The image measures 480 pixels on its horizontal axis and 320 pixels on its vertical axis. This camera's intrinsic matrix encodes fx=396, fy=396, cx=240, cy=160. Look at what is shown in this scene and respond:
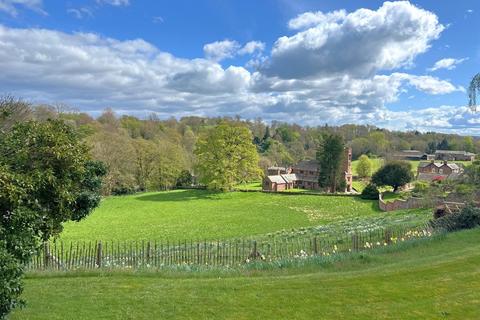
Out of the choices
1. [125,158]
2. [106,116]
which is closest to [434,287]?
[125,158]

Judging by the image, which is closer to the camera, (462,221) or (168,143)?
(462,221)

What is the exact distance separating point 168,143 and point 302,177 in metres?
28.1

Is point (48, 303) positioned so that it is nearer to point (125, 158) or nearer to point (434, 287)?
point (434, 287)

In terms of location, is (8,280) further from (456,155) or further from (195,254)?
(456,155)

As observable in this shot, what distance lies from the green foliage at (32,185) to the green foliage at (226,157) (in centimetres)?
5245

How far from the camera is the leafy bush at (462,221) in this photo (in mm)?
20422

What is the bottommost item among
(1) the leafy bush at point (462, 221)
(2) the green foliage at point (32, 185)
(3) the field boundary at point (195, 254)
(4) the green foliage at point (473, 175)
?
(3) the field boundary at point (195, 254)

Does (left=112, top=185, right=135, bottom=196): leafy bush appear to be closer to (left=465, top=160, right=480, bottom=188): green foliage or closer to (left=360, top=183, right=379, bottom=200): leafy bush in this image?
(left=360, top=183, right=379, bottom=200): leafy bush

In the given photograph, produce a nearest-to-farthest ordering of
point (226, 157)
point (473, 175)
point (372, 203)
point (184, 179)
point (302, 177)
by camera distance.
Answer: point (473, 175) → point (372, 203) → point (226, 157) → point (184, 179) → point (302, 177)

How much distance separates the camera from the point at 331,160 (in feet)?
218

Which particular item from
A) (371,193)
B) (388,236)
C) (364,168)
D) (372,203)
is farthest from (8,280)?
(364,168)

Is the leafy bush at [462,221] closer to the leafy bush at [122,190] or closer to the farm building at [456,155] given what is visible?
the leafy bush at [122,190]

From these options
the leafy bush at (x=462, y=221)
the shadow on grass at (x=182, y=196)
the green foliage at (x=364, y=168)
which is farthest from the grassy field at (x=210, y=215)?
the green foliage at (x=364, y=168)

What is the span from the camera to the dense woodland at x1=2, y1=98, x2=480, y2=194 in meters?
65.1
